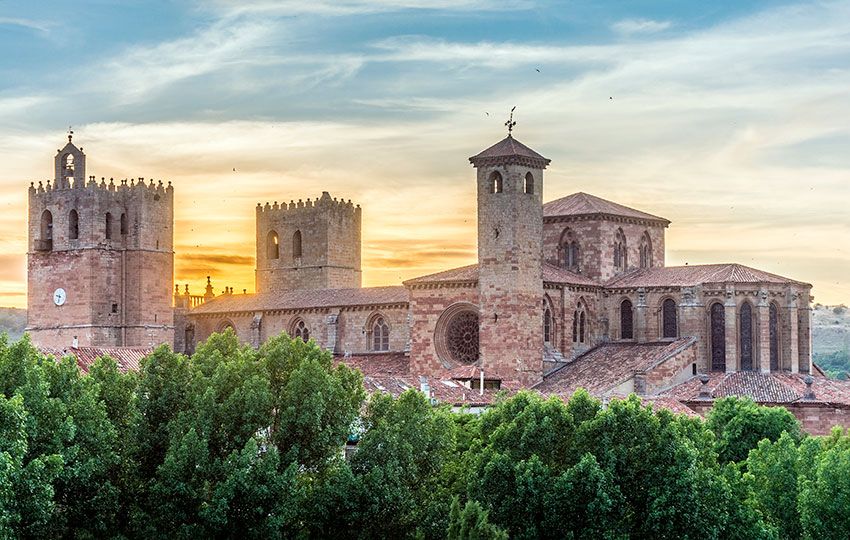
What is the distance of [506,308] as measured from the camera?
72125mm

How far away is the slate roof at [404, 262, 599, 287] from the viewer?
74.3 metres

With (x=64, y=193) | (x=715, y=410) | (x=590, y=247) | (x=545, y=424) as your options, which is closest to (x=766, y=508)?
(x=545, y=424)

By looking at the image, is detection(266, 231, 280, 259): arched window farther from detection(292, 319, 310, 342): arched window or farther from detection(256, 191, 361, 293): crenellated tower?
detection(292, 319, 310, 342): arched window

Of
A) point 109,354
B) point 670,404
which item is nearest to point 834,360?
point 670,404

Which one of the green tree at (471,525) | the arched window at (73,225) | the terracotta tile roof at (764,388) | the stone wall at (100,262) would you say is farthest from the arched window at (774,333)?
the arched window at (73,225)

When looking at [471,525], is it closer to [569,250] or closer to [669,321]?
[669,321]

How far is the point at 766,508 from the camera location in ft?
163

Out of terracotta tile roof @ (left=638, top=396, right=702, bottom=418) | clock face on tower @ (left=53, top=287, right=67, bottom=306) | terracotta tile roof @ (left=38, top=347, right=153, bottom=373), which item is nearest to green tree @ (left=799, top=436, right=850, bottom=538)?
terracotta tile roof @ (left=638, top=396, right=702, bottom=418)

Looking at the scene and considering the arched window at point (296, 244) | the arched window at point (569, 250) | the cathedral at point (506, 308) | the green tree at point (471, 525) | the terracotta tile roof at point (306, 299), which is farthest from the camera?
the arched window at point (296, 244)

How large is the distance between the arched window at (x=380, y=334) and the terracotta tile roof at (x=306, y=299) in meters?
1.03

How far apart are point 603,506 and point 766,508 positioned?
27.6 feet

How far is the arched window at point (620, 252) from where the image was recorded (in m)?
79.4

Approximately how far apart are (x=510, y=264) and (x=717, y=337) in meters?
10.6

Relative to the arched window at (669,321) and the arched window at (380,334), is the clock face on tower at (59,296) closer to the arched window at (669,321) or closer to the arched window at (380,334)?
the arched window at (380,334)
